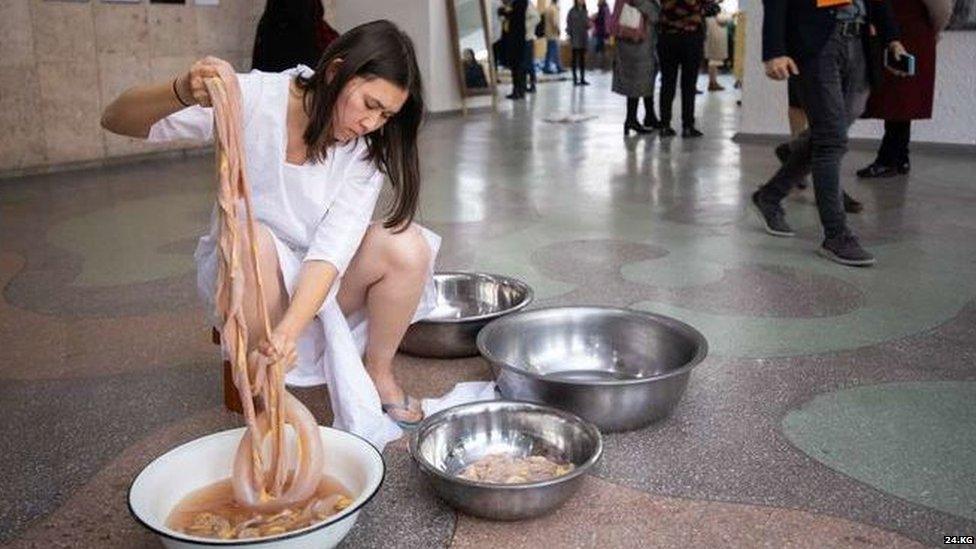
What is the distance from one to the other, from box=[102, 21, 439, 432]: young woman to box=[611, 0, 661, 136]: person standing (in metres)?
5.18

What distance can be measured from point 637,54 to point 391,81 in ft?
18.3

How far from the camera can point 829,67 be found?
3055mm

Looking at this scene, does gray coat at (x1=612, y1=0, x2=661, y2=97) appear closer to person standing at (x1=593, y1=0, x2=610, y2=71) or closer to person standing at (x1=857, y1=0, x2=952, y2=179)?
person standing at (x1=857, y1=0, x2=952, y2=179)

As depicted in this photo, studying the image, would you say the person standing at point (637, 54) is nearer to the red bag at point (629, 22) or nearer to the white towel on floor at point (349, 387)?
the red bag at point (629, 22)

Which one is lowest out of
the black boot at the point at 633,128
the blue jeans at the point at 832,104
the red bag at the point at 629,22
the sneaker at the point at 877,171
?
the sneaker at the point at 877,171

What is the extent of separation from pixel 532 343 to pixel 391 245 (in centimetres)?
58

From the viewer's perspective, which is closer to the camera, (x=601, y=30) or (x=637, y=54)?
(x=637, y=54)

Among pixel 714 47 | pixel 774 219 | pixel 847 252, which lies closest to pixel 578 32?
pixel 714 47

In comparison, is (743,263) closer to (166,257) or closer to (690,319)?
(690,319)

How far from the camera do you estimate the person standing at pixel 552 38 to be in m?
16.8

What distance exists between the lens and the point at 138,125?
1599 millimetres

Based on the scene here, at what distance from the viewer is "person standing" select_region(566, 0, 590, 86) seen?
14.1m

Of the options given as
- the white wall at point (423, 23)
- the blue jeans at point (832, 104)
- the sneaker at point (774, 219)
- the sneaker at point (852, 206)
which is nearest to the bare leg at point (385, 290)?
the blue jeans at point (832, 104)

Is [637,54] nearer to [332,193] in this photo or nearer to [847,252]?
[847,252]
